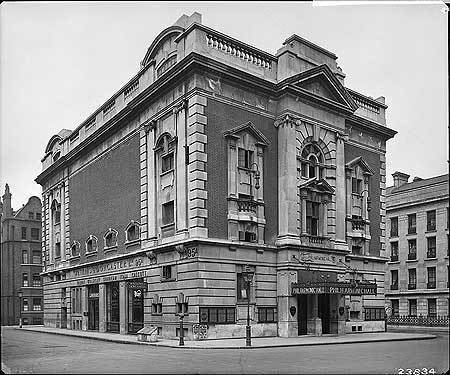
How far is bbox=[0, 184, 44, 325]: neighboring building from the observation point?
10578 mm

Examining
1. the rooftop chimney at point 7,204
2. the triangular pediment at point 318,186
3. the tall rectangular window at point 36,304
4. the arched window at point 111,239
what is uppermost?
the triangular pediment at point 318,186

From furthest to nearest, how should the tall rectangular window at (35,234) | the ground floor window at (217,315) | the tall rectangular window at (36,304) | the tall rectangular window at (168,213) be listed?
the tall rectangular window at (168,213)
the ground floor window at (217,315)
the tall rectangular window at (36,304)
the tall rectangular window at (35,234)

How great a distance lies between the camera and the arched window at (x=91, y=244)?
69.1 ft

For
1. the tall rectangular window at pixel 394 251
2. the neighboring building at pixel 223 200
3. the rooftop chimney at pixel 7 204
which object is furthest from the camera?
the tall rectangular window at pixel 394 251

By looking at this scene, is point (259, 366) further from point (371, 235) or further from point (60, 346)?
point (371, 235)

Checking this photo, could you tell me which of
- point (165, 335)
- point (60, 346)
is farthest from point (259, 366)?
point (165, 335)

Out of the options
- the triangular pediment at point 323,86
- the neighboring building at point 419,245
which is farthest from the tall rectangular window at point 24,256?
the triangular pediment at point 323,86

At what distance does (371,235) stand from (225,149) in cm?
829

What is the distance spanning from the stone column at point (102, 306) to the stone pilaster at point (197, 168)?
647cm

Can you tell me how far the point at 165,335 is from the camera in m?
20.4

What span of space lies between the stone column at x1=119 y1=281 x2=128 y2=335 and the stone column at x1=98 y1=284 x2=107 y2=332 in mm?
1112

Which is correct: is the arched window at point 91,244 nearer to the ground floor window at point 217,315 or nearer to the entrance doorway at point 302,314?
the ground floor window at point 217,315

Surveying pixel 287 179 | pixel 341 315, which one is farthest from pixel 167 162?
pixel 341 315

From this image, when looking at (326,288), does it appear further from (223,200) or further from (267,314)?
(223,200)
